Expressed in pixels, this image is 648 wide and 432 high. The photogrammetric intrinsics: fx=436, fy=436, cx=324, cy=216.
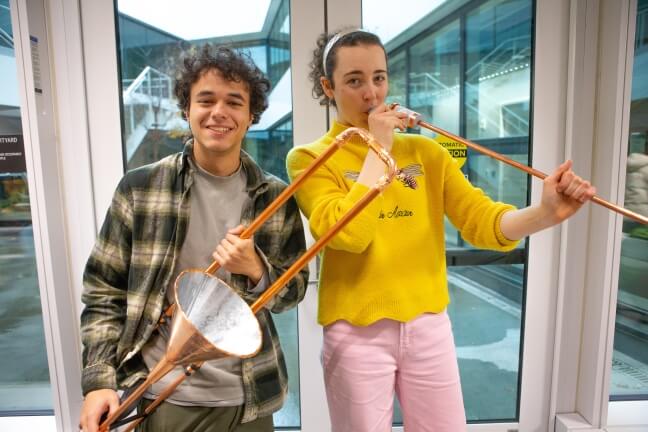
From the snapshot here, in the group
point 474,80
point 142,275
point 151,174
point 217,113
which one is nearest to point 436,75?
point 474,80

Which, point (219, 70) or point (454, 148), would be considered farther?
point (454, 148)

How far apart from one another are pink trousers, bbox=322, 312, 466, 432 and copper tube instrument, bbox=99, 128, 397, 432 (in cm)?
31

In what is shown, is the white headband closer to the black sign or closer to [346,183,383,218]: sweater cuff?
[346,183,383,218]: sweater cuff

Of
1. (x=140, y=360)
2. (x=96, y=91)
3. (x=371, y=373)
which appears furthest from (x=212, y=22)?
(x=371, y=373)

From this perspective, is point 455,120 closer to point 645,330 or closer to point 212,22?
point 212,22

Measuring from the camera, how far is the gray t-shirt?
88 cm

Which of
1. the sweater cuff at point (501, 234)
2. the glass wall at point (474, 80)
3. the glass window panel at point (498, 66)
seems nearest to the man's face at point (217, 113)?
the sweater cuff at point (501, 234)

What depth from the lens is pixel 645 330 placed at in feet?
6.21

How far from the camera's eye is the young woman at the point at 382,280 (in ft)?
3.08

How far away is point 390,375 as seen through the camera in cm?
96

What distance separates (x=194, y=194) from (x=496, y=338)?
1501 millimetres

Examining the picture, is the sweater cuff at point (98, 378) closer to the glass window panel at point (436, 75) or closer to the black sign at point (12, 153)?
the black sign at point (12, 153)

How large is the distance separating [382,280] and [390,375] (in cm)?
21

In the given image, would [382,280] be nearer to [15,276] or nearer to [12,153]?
[12,153]
